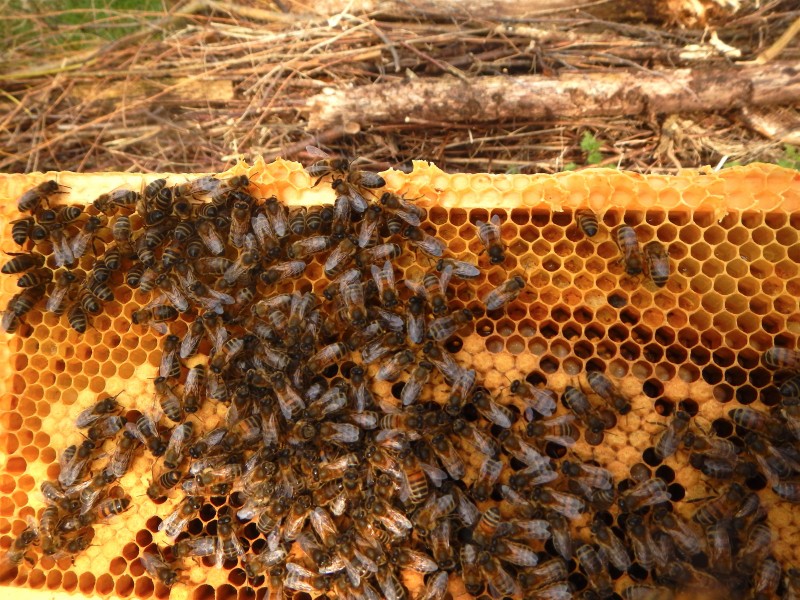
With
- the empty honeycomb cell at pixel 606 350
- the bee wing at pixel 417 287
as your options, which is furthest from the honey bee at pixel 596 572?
the bee wing at pixel 417 287

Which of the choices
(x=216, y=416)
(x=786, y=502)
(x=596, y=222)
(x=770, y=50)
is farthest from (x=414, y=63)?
(x=786, y=502)

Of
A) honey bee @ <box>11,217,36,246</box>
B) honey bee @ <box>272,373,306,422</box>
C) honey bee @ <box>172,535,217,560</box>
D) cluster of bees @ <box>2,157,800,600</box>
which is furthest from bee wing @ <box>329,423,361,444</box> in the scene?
honey bee @ <box>11,217,36,246</box>

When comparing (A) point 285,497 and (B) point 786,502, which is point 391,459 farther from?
(B) point 786,502

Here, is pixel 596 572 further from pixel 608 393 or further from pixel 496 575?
pixel 608 393

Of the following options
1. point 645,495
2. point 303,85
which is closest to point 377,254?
point 645,495

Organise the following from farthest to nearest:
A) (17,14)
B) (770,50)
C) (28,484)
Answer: (17,14), (770,50), (28,484)

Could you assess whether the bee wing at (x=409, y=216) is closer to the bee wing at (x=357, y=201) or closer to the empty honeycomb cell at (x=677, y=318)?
the bee wing at (x=357, y=201)
